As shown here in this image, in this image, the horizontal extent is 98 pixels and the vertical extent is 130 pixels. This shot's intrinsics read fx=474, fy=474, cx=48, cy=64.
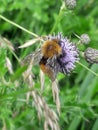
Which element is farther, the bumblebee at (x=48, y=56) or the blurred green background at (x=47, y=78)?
the blurred green background at (x=47, y=78)

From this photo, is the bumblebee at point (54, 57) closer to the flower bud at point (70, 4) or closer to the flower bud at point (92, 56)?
the flower bud at point (92, 56)

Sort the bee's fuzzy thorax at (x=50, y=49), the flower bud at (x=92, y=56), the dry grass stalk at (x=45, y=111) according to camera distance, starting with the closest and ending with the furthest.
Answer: the bee's fuzzy thorax at (x=50, y=49), the flower bud at (x=92, y=56), the dry grass stalk at (x=45, y=111)

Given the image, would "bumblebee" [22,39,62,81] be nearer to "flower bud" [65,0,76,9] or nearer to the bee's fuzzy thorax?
the bee's fuzzy thorax

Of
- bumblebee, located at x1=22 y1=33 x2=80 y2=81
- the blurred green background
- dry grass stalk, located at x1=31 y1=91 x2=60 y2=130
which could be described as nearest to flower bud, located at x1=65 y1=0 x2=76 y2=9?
the blurred green background

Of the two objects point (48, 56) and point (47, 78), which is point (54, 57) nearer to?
point (48, 56)

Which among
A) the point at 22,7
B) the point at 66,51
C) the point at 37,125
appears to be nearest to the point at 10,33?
the point at 22,7

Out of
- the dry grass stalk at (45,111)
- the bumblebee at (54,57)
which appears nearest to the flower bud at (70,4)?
the bumblebee at (54,57)

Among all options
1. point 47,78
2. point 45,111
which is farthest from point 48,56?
point 47,78
